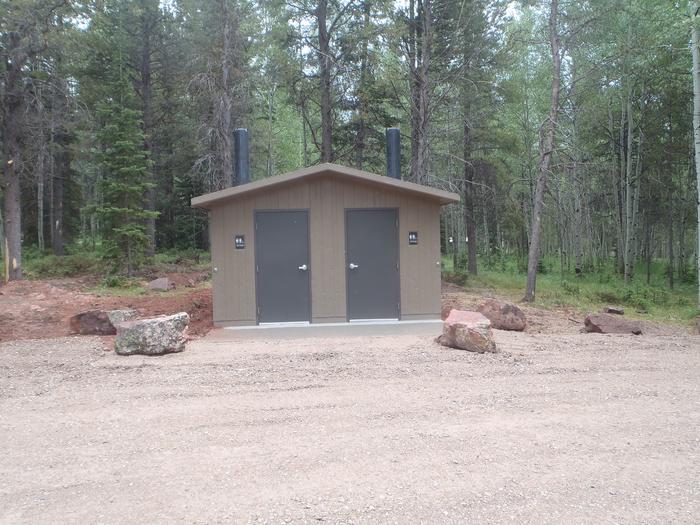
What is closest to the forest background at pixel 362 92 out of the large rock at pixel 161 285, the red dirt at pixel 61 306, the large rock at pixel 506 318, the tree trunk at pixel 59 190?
the tree trunk at pixel 59 190

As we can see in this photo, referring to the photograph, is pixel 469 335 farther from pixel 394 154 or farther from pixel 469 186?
pixel 469 186

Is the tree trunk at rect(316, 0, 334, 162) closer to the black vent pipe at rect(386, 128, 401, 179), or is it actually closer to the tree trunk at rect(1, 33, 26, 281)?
the black vent pipe at rect(386, 128, 401, 179)

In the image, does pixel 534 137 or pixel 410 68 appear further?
pixel 534 137

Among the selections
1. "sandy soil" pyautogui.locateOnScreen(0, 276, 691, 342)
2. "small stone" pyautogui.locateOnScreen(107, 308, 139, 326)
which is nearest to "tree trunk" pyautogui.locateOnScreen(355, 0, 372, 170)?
"sandy soil" pyautogui.locateOnScreen(0, 276, 691, 342)

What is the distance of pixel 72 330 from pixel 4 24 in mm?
10480

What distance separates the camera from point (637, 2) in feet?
51.8

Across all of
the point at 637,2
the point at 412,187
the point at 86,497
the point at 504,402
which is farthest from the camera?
the point at 637,2

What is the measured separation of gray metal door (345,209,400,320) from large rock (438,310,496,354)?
1.75m

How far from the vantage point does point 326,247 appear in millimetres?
9273

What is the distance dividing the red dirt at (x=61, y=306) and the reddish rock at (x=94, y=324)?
1.06ft

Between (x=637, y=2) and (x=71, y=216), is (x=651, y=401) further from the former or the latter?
(x=71, y=216)

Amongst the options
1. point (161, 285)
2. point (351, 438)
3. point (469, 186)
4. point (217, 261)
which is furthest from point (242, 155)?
point (469, 186)

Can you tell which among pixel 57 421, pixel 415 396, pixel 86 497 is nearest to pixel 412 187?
pixel 415 396

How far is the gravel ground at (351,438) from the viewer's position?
304 centimetres
